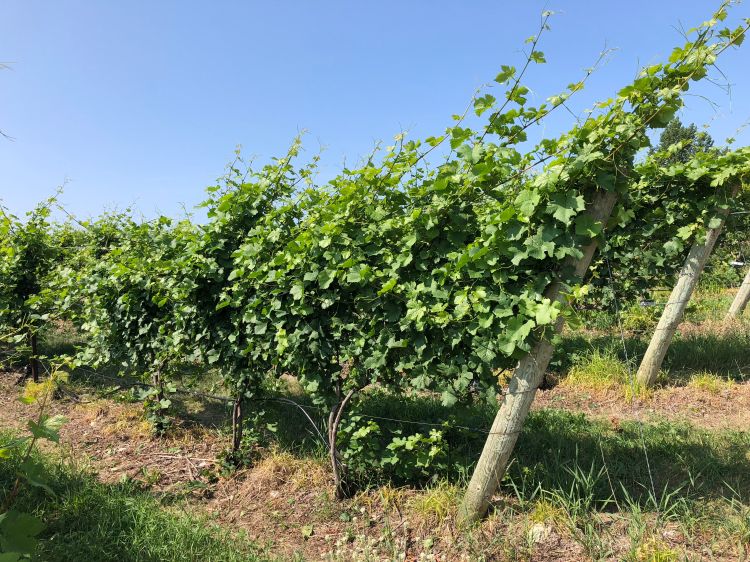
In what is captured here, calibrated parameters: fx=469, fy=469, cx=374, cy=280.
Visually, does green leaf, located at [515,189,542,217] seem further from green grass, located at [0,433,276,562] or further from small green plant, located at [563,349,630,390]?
small green plant, located at [563,349,630,390]

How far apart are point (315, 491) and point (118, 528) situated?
52.7 inches

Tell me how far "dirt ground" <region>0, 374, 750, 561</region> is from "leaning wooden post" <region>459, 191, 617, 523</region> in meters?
0.18

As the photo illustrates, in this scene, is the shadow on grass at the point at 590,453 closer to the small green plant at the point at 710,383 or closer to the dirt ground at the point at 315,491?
the dirt ground at the point at 315,491

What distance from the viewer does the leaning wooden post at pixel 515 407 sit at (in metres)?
2.61

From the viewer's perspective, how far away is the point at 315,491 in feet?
11.8

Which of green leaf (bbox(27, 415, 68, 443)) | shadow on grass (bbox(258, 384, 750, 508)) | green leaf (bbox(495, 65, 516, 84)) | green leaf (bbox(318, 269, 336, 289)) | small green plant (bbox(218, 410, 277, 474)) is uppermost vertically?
green leaf (bbox(495, 65, 516, 84))

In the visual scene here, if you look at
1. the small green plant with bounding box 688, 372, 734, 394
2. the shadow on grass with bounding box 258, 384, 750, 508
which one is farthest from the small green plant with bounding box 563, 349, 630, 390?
the shadow on grass with bounding box 258, 384, 750, 508

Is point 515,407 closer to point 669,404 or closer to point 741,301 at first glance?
point 669,404

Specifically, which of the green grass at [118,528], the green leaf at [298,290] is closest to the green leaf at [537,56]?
the green leaf at [298,290]

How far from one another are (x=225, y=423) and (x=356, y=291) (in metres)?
2.72

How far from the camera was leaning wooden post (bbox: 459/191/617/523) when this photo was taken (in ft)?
8.55

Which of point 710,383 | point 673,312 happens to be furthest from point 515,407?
point 710,383

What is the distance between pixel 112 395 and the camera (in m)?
5.98

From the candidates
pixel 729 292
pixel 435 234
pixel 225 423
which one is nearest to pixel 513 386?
pixel 435 234
